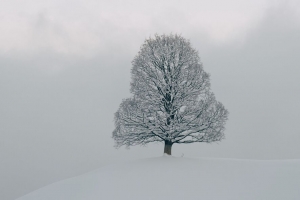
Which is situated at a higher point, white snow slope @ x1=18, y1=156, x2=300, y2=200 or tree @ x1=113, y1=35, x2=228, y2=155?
tree @ x1=113, y1=35, x2=228, y2=155

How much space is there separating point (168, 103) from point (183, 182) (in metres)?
7.78

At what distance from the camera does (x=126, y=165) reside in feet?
87.5

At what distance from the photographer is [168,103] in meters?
28.2

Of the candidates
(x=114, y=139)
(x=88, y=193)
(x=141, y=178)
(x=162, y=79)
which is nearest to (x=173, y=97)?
(x=162, y=79)

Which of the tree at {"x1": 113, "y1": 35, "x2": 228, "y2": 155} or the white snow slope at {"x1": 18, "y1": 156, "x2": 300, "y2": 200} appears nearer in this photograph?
the white snow slope at {"x1": 18, "y1": 156, "x2": 300, "y2": 200}

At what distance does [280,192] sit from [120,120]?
13.4m

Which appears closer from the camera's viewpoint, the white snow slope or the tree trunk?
the white snow slope

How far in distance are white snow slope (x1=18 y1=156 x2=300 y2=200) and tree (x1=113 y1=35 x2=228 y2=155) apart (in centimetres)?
212

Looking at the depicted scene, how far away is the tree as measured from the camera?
2777 centimetres

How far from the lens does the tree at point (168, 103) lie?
27766 mm

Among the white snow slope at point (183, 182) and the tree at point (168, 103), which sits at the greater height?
the tree at point (168, 103)

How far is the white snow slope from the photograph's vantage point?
2005 centimetres

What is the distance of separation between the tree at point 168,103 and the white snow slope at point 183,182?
2.12 m

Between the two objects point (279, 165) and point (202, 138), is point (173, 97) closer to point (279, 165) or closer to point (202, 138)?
point (202, 138)
